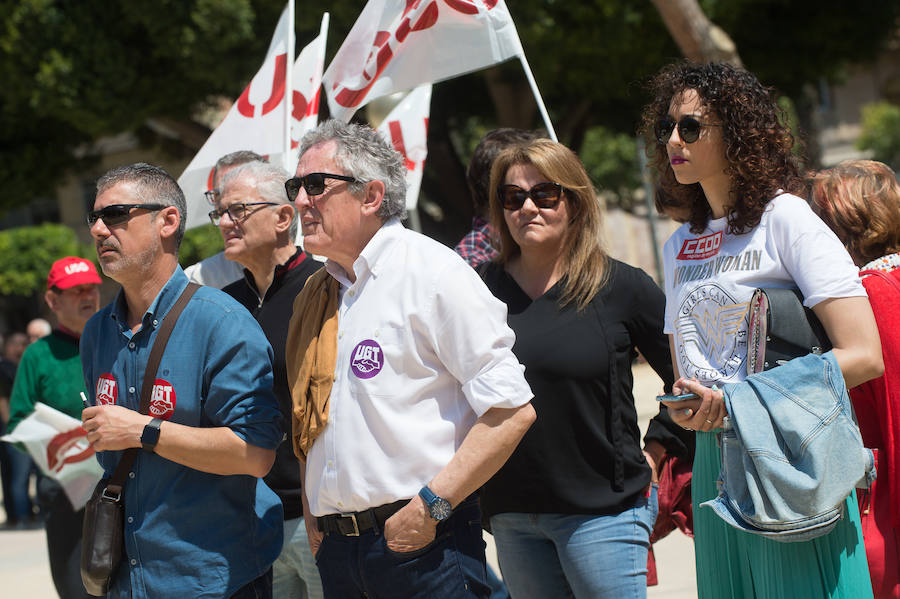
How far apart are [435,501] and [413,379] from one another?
12.3 inches

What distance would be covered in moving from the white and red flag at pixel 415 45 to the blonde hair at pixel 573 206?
1374 mm

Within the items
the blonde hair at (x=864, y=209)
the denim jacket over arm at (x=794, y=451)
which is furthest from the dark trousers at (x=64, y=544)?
the blonde hair at (x=864, y=209)

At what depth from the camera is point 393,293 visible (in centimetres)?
270

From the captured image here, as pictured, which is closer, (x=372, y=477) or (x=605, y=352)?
(x=372, y=477)

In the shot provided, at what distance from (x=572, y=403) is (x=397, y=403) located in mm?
794

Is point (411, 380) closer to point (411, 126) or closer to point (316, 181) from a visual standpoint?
point (316, 181)

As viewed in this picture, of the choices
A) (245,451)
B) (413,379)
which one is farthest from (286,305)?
(413,379)

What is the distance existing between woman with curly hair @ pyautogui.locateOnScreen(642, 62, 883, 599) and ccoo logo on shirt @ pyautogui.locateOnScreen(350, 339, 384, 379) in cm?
76

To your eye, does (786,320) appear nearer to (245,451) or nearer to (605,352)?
(605,352)

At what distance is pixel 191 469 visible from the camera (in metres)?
2.93

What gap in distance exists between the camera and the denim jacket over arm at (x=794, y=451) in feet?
8.14

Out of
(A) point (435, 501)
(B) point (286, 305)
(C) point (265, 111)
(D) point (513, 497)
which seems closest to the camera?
(A) point (435, 501)

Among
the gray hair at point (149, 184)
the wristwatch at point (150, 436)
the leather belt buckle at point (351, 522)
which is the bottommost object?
the leather belt buckle at point (351, 522)

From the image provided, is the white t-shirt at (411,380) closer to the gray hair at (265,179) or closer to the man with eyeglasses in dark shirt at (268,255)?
the man with eyeglasses in dark shirt at (268,255)
